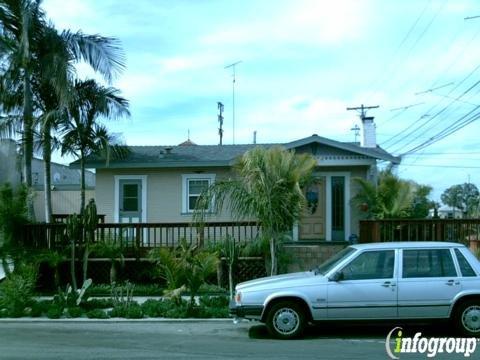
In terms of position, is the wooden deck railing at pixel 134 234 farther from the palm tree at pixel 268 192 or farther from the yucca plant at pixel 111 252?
the palm tree at pixel 268 192

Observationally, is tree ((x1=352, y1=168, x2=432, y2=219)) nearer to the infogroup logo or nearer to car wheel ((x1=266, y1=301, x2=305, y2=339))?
the infogroup logo

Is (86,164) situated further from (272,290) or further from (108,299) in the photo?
(272,290)

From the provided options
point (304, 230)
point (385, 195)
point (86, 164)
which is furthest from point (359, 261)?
point (86, 164)

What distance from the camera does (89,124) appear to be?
733 inches

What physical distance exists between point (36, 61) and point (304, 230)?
31.2 ft

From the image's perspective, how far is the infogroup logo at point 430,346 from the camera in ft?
27.3

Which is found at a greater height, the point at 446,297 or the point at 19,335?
the point at 446,297

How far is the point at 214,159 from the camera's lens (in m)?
18.6

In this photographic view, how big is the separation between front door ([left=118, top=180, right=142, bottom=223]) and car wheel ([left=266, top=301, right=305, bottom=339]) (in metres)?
10.5

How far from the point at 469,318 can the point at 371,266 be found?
1623 mm

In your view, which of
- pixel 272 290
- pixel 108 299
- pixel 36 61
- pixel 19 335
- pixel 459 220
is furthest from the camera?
pixel 36 61

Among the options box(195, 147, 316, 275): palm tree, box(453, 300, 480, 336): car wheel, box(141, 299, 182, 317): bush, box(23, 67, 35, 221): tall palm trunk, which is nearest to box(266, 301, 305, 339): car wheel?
box(453, 300, 480, 336): car wheel

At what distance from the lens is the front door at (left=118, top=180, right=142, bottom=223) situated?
750 inches

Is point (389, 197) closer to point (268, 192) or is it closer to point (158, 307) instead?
point (268, 192)
